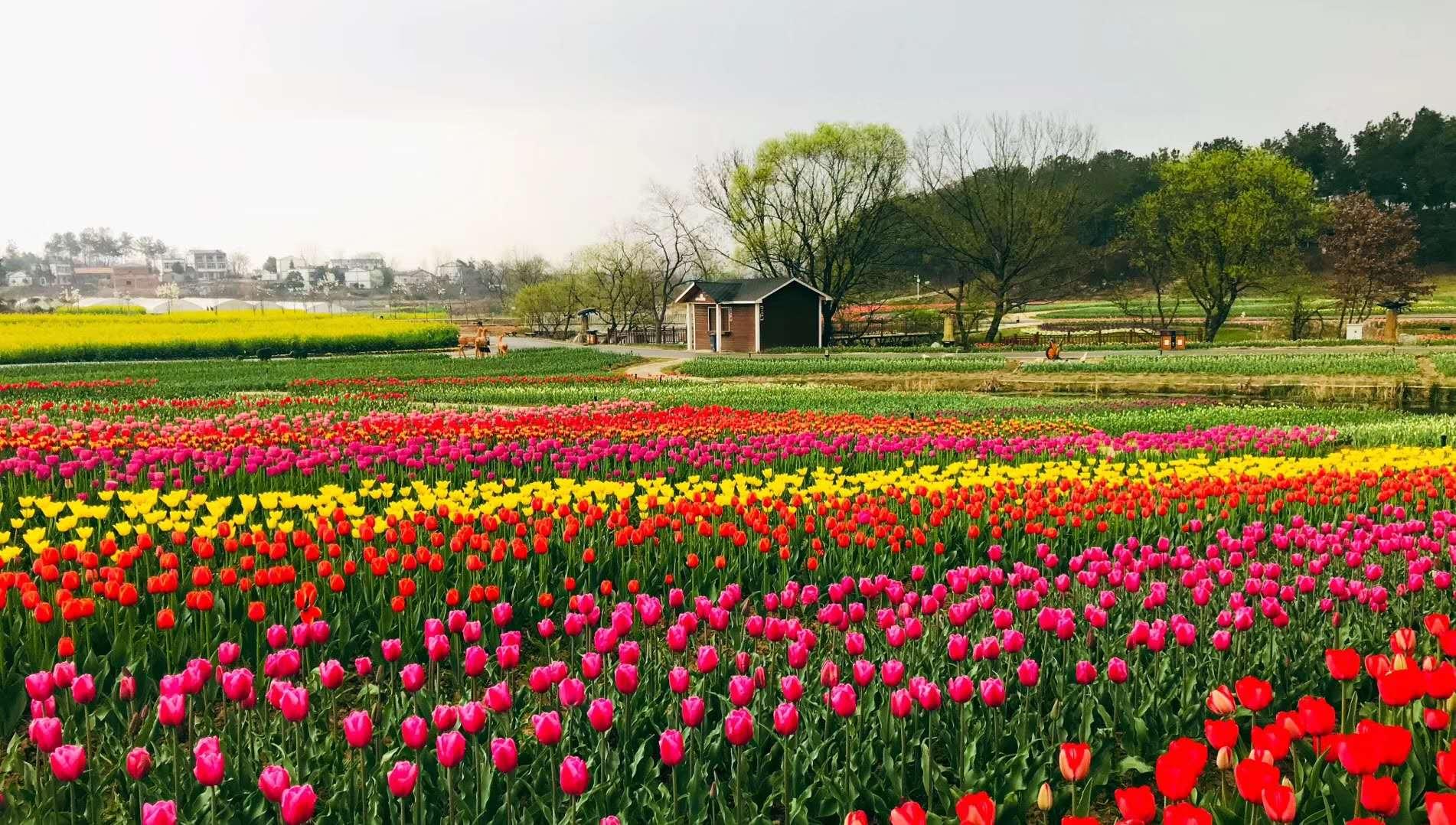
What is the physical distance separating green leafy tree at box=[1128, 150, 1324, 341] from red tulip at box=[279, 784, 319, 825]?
178 ft

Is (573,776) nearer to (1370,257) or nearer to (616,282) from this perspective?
(1370,257)

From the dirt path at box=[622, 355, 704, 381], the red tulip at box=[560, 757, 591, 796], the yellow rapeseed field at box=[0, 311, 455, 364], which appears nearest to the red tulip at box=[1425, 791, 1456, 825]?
the red tulip at box=[560, 757, 591, 796]

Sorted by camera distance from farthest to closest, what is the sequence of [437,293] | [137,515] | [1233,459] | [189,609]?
1. [437,293]
2. [1233,459]
3. [137,515]
4. [189,609]

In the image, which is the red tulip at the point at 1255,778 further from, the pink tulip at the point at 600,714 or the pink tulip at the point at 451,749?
the pink tulip at the point at 451,749

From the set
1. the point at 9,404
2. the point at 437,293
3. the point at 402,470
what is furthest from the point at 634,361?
the point at 437,293

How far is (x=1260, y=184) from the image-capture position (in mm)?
51906

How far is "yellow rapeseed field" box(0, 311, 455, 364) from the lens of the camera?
1676 inches

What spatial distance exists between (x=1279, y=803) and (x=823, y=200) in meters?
59.0

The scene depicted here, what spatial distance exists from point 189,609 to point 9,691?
781mm

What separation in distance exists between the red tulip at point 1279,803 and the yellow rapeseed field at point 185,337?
46177 millimetres

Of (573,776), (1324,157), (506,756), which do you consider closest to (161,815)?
(506,756)

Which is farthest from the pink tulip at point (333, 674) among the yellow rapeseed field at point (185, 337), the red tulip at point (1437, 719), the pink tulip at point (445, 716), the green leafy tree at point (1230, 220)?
the green leafy tree at point (1230, 220)

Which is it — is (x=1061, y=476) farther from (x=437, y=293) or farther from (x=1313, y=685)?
(x=437, y=293)

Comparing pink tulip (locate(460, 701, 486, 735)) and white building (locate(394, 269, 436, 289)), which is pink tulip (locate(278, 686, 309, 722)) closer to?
pink tulip (locate(460, 701, 486, 735))
